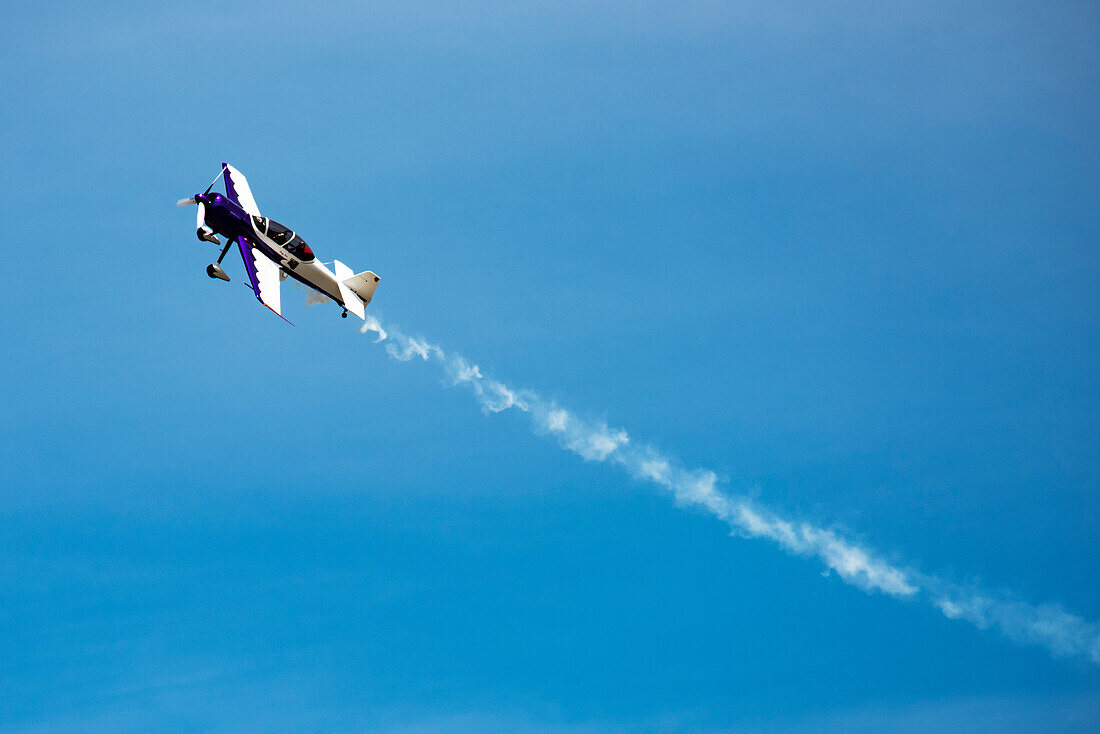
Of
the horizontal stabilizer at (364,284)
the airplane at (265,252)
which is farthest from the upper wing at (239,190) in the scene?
the horizontal stabilizer at (364,284)

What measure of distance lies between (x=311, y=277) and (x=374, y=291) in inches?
198

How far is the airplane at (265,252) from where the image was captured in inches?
3009

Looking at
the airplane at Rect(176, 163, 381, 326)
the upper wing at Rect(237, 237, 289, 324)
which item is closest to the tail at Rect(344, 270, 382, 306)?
the airplane at Rect(176, 163, 381, 326)

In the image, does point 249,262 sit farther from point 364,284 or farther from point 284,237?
point 364,284

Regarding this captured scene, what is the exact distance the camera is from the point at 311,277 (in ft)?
262

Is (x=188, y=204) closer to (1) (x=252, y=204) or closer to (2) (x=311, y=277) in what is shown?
(1) (x=252, y=204)

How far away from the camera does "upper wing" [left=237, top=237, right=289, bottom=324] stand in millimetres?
75375

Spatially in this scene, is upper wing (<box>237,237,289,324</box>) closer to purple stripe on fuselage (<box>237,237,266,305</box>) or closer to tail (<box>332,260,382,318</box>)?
purple stripe on fuselage (<box>237,237,266,305</box>)

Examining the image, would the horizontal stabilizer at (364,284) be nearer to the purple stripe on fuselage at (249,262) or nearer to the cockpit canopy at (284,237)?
the cockpit canopy at (284,237)

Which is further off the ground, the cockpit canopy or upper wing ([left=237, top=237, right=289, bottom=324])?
the cockpit canopy

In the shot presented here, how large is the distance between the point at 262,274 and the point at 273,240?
128 inches

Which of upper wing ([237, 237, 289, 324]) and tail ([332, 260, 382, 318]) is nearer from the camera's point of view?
upper wing ([237, 237, 289, 324])

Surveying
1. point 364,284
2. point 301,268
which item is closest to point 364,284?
point 364,284

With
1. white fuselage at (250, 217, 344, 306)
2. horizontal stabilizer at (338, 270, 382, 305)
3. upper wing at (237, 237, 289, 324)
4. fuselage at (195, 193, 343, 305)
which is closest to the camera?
upper wing at (237, 237, 289, 324)
